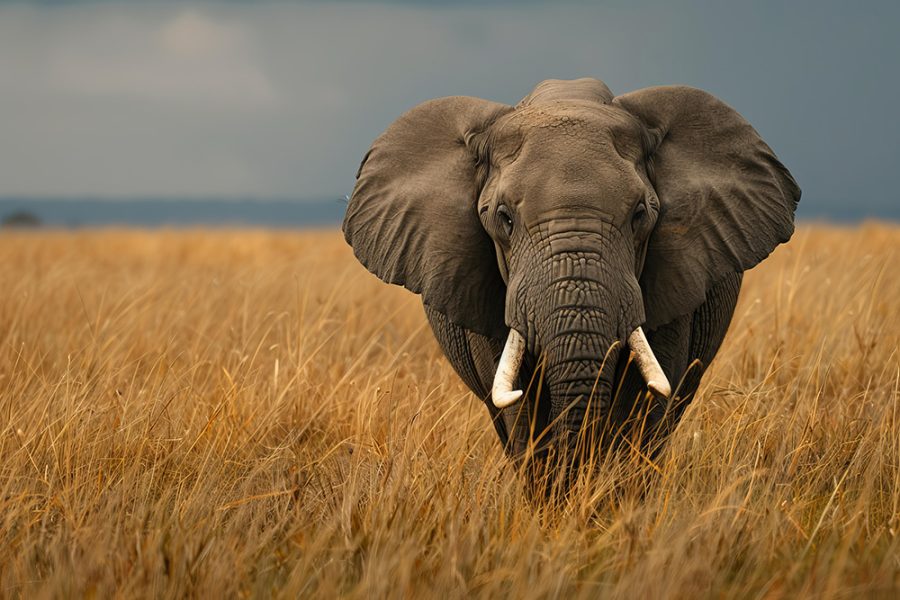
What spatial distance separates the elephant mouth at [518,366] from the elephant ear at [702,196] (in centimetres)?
44

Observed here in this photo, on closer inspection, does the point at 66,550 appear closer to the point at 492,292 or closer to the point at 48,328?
the point at 492,292

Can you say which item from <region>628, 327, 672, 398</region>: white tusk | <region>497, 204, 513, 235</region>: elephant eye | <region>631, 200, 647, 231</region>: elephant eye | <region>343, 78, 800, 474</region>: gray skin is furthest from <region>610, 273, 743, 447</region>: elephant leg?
<region>497, 204, 513, 235</region>: elephant eye

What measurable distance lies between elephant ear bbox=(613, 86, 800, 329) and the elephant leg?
10.0 inches

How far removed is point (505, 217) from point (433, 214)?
0.44m

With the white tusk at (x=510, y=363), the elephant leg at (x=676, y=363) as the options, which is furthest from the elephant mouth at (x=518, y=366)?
the elephant leg at (x=676, y=363)

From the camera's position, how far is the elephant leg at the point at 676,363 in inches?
198

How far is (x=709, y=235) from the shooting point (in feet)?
16.4

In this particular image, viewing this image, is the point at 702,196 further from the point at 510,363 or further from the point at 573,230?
the point at 510,363

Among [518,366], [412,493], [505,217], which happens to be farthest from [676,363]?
[412,493]

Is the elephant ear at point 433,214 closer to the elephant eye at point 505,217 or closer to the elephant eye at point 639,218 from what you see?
the elephant eye at point 505,217

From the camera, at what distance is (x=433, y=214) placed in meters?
4.97

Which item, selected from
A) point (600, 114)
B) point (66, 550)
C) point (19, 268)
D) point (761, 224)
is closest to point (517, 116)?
point (600, 114)

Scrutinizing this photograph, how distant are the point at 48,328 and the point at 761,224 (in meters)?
5.92

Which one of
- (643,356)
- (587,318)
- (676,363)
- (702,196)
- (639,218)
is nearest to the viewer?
(587,318)
